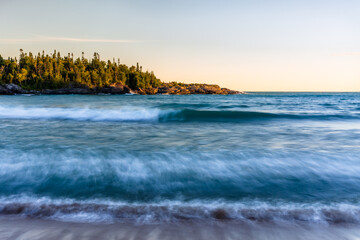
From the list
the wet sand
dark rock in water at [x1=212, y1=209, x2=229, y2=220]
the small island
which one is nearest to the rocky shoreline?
the small island

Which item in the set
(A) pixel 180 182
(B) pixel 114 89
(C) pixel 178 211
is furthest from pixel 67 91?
(C) pixel 178 211

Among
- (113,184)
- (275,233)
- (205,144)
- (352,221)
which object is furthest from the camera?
(205,144)

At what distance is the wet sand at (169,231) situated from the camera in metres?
2.02

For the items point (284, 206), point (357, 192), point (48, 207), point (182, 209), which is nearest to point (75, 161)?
point (48, 207)

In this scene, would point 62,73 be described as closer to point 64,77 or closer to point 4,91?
point 64,77

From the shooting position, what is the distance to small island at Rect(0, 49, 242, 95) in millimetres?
85500

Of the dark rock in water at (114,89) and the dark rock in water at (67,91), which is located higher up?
the dark rock in water at (114,89)

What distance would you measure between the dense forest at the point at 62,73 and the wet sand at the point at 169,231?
318ft

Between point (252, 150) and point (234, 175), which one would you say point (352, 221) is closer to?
point (234, 175)

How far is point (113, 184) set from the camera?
124 inches

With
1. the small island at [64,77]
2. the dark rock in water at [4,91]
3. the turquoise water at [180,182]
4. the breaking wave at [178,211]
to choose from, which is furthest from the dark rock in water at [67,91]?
the breaking wave at [178,211]

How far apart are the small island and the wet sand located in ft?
290

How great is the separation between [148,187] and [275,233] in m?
1.55

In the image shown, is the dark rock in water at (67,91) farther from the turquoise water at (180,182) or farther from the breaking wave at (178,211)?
the breaking wave at (178,211)
